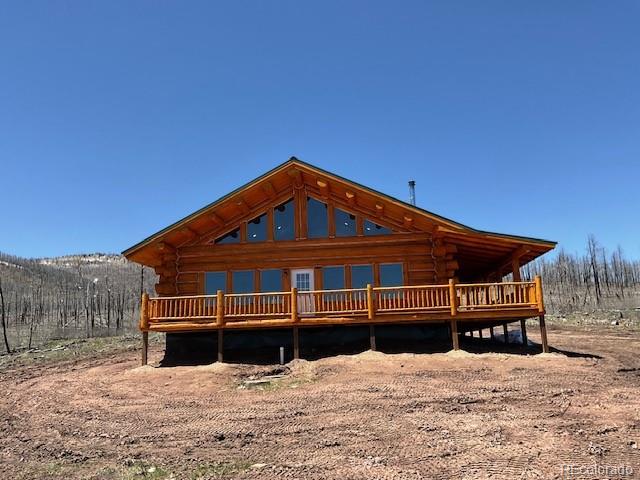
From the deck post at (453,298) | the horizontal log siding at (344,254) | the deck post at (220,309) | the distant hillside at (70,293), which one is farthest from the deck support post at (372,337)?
the distant hillside at (70,293)

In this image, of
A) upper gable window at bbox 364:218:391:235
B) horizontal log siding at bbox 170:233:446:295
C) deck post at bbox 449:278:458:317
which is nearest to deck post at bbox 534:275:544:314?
deck post at bbox 449:278:458:317

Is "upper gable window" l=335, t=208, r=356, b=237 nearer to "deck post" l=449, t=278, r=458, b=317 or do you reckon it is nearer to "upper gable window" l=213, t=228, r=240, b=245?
"upper gable window" l=213, t=228, r=240, b=245

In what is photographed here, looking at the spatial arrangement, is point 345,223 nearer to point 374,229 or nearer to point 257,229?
point 374,229

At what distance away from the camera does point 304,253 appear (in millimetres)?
18906

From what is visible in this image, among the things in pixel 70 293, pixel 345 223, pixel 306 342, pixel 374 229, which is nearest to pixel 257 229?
pixel 345 223

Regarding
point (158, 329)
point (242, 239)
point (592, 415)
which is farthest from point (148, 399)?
point (592, 415)

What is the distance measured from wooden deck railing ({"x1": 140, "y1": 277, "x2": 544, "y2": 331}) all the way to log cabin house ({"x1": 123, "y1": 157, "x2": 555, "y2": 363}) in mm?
52

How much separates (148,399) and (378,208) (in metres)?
9.79

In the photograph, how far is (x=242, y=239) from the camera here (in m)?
19.3

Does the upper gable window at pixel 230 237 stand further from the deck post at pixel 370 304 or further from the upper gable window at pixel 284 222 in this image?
the deck post at pixel 370 304

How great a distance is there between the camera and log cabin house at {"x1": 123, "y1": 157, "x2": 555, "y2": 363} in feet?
56.2

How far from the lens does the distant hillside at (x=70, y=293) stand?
60569 mm

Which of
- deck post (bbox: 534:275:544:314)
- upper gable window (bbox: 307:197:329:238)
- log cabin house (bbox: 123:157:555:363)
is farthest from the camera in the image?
upper gable window (bbox: 307:197:329:238)

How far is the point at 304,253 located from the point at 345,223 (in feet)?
5.91
